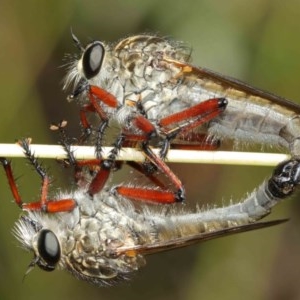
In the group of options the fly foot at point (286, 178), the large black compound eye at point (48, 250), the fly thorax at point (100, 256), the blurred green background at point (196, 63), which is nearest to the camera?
Result: the fly foot at point (286, 178)

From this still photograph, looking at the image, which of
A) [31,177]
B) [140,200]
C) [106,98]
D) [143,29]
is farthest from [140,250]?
[143,29]

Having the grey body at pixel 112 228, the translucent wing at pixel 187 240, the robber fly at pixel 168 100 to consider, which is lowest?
the translucent wing at pixel 187 240

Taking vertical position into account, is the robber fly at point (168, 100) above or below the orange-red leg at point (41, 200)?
above

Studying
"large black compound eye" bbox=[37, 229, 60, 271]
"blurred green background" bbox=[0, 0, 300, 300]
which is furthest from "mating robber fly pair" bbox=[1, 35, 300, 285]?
"blurred green background" bbox=[0, 0, 300, 300]

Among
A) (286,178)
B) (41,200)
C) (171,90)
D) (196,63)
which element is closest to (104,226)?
(41,200)

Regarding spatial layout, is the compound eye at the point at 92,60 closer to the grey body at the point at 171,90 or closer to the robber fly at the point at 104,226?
the grey body at the point at 171,90

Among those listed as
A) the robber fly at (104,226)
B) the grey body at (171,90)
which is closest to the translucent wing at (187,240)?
the robber fly at (104,226)

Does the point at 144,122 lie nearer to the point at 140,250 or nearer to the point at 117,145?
the point at 117,145

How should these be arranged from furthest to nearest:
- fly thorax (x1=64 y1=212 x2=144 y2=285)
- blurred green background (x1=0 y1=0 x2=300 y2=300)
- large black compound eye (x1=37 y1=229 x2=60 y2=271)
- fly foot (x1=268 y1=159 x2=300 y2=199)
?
1. blurred green background (x1=0 y1=0 x2=300 y2=300)
2. fly thorax (x1=64 y1=212 x2=144 y2=285)
3. large black compound eye (x1=37 y1=229 x2=60 y2=271)
4. fly foot (x1=268 y1=159 x2=300 y2=199)

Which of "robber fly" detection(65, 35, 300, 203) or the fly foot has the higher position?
"robber fly" detection(65, 35, 300, 203)

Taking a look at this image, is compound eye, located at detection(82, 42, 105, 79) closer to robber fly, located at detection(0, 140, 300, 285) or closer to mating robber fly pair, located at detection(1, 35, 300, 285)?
mating robber fly pair, located at detection(1, 35, 300, 285)
